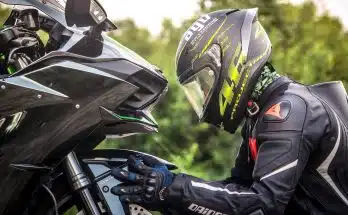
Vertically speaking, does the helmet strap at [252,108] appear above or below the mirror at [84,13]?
below

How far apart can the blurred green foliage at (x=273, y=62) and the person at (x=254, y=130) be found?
2.37 meters

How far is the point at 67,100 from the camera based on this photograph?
254cm

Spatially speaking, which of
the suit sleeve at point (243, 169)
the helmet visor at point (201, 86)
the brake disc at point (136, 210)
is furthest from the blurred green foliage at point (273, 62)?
the brake disc at point (136, 210)

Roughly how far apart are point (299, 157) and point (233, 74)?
1.49 feet

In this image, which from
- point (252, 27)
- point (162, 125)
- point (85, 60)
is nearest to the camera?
point (85, 60)

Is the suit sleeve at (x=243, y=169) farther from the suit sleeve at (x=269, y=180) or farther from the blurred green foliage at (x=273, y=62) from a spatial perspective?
the blurred green foliage at (x=273, y=62)

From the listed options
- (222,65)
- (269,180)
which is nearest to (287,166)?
(269,180)

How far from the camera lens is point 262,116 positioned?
→ 110 inches

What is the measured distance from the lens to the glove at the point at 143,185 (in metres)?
2.66

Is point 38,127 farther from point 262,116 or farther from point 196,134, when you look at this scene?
point 196,134

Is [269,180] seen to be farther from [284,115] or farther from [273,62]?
[273,62]

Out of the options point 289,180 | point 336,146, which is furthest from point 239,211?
point 336,146

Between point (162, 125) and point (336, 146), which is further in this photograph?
point (162, 125)

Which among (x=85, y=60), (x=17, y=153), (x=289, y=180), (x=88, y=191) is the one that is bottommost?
(x=289, y=180)
